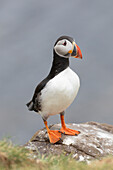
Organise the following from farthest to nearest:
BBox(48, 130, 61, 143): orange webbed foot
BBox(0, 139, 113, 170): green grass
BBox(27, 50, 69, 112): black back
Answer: BBox(48, 130, 61, 143): orange webbed foot, BBox(27, 50, 69, 112): black back, BBox(0, 139, 113, 170): green grass

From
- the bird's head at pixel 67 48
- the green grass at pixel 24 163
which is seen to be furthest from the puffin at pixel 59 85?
the green grass at pixel 24 163

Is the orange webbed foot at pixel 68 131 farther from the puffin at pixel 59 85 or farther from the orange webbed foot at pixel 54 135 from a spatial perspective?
the puffin at pixel 59 85

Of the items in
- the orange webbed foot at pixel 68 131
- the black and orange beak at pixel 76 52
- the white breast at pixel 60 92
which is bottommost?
the orange webbed foot at pixel 68 131

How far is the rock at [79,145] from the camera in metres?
5.97

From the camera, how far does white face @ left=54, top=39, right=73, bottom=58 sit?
586cm

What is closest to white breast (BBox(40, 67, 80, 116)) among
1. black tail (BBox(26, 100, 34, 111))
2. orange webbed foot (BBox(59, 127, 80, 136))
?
black tail (BBox(26, 100, 34, 111))

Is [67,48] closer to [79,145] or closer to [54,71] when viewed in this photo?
[54,71]

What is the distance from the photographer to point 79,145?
611 cm

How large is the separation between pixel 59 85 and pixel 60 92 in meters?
0.15

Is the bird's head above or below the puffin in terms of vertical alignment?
above

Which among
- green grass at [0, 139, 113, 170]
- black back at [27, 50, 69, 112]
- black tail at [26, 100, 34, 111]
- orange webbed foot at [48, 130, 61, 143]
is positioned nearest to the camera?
green grass at [0, 139, 113, 170]

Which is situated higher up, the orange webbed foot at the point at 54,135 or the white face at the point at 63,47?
the white face at the point at 63,47

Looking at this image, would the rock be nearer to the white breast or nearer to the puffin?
the puffin

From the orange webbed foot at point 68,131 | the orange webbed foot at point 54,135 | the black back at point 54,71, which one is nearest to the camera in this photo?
the black back at point 54,71
